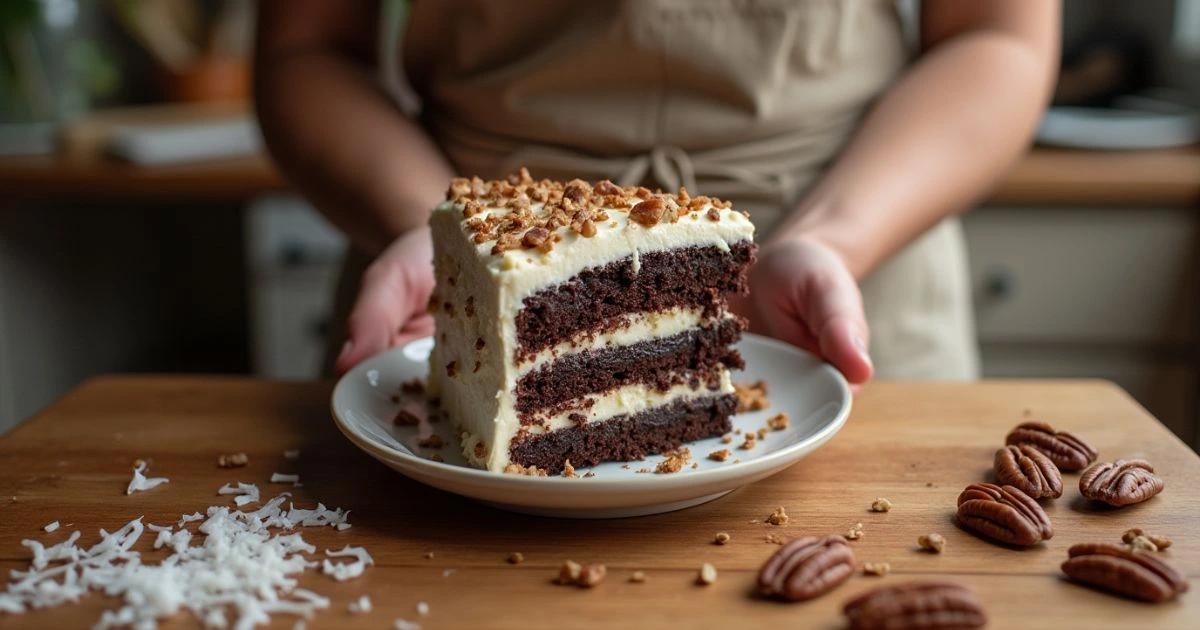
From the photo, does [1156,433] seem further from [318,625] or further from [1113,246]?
[1113,246]

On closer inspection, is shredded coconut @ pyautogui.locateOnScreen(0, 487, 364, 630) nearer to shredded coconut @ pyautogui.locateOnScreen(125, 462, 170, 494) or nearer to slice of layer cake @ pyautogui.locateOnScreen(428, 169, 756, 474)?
shredded coconut @ pyautogui.locateOnScreen(125, 462, 170, 494)

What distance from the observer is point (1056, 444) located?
147 centimetres

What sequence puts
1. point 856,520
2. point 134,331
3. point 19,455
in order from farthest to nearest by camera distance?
point 134,331, point 19,455, point 856,520

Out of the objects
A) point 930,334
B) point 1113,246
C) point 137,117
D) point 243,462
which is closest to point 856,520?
point 243,462

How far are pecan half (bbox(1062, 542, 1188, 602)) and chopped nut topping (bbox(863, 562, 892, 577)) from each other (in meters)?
0.18

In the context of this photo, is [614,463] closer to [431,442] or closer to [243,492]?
[431,442]

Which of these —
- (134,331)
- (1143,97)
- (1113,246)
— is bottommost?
(134,331)

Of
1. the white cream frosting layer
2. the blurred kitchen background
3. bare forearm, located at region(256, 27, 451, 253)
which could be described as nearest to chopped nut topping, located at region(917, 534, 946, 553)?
the white cream frosting layer

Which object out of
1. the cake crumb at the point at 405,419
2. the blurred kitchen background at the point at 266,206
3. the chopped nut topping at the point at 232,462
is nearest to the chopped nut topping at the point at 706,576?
the cake crumb at the point at 405,419

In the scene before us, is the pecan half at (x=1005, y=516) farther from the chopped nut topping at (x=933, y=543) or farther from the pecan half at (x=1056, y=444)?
the pecan half at (x=1056, y=444)

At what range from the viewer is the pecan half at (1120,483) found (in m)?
1.31

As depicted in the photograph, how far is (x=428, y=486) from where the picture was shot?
4.61 ft

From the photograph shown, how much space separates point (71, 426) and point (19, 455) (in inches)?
4.7

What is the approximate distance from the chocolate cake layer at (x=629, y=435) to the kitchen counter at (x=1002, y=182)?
191 centimetres
